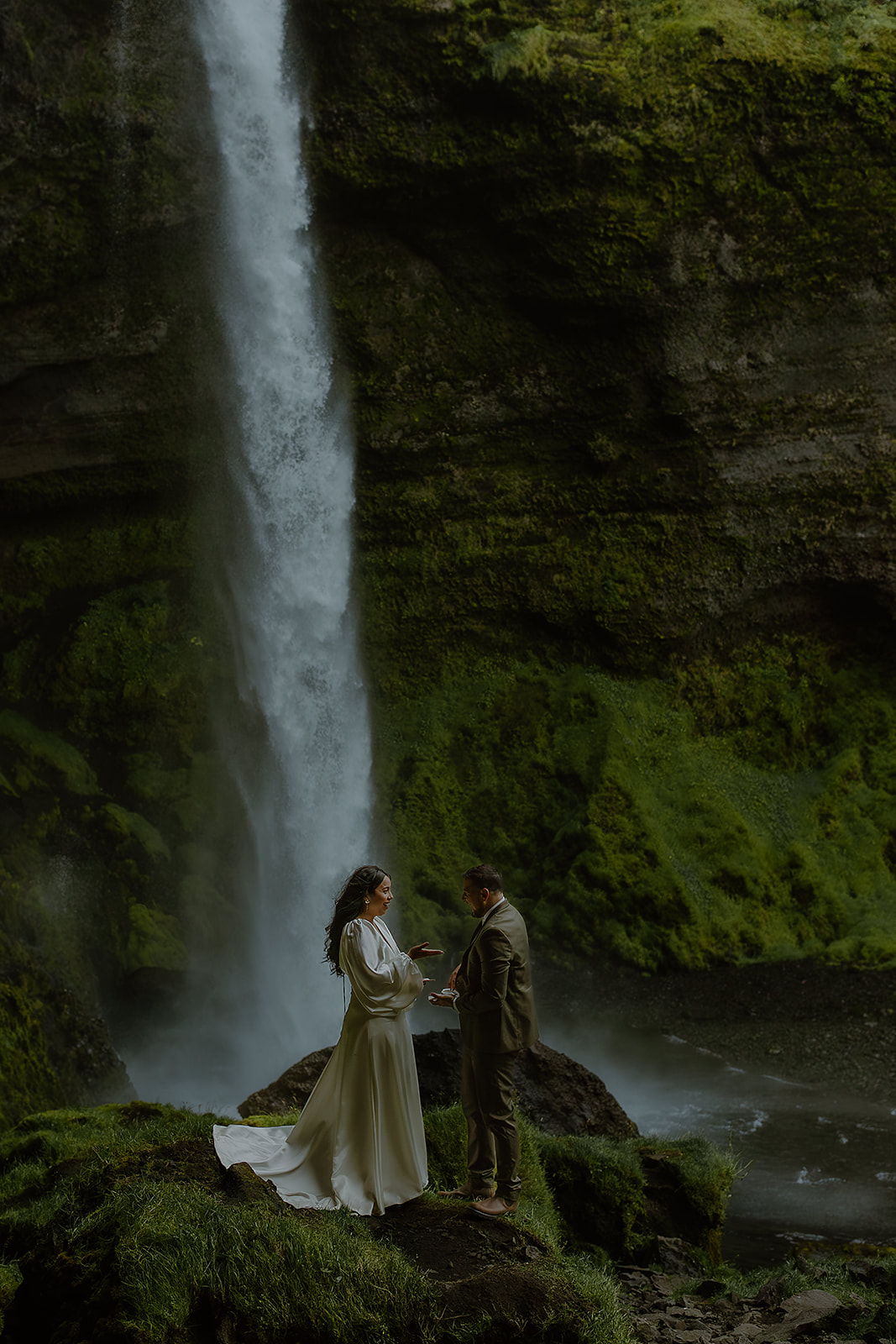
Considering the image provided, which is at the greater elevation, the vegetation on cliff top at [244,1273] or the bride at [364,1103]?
the bride at [364,1103]

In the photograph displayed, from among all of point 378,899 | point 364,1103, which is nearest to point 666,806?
point 378,899

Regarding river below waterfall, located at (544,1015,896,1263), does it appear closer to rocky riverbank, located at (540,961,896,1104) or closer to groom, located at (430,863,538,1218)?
rocky riverbank, located at (540,961,896,1104)

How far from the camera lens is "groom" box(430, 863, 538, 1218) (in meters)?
6.28

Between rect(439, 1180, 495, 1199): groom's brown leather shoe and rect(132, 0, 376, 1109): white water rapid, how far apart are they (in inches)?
407

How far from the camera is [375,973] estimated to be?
6363 mm

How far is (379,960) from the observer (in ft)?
21.3

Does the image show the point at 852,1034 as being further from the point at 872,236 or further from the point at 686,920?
the point at 872,236

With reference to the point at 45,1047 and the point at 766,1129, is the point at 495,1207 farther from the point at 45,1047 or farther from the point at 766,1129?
the point at 45,1047

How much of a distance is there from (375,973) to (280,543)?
14.2m

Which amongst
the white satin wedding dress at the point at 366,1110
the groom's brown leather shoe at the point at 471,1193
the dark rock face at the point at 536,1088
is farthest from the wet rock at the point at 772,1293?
the white satin wedding dress at the point at 366,1110

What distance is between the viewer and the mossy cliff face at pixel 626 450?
1903 centimetres

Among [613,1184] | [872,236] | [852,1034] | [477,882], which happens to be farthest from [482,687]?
[477,882]

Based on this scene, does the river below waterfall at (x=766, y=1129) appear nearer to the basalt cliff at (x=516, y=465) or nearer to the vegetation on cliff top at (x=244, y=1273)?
the basalt cliff at (x=516, y=465)

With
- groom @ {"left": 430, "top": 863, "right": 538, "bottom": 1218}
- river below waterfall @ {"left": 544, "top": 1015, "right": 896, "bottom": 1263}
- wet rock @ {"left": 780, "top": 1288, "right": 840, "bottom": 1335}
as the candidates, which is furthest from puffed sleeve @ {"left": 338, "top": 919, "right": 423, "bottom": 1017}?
river below waterfall @ {"left": 544, "top": 1015, "right": 896, "bottom": 1263}
